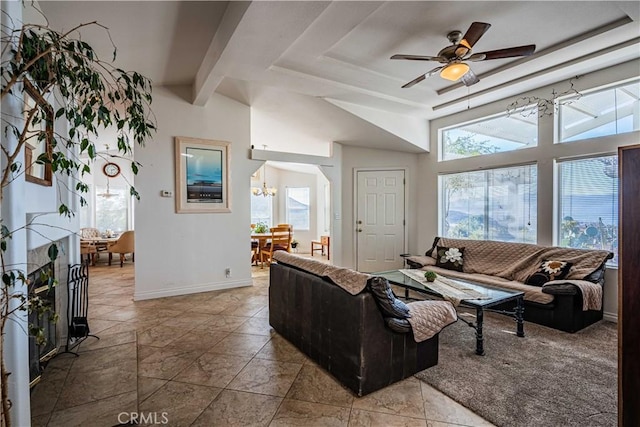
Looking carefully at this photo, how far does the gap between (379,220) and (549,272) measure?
9.71 ft

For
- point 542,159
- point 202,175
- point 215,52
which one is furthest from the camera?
point 202,175

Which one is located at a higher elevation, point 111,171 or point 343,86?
point 343,86

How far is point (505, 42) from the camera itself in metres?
3.14

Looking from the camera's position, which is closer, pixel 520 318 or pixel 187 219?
pixel 520 318

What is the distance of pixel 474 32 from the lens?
7.84ft

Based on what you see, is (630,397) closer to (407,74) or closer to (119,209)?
(407,74)

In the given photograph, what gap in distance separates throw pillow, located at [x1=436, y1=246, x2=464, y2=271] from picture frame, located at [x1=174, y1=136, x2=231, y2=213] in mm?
3328

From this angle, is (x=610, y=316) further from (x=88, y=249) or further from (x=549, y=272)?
(x=88, y=249)

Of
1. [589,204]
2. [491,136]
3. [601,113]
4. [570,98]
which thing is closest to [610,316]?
[589,204]

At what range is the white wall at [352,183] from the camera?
19.3 feet

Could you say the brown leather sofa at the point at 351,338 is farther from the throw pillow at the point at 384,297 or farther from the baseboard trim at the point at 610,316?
the baseboard trim at the point at 610,316

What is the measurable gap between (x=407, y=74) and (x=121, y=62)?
133 inches

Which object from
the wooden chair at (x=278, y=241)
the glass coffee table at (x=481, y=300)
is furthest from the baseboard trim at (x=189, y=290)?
the glass coffee table at (x=481, y=300)

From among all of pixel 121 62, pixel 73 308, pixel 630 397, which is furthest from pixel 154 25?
pixel 630 397
